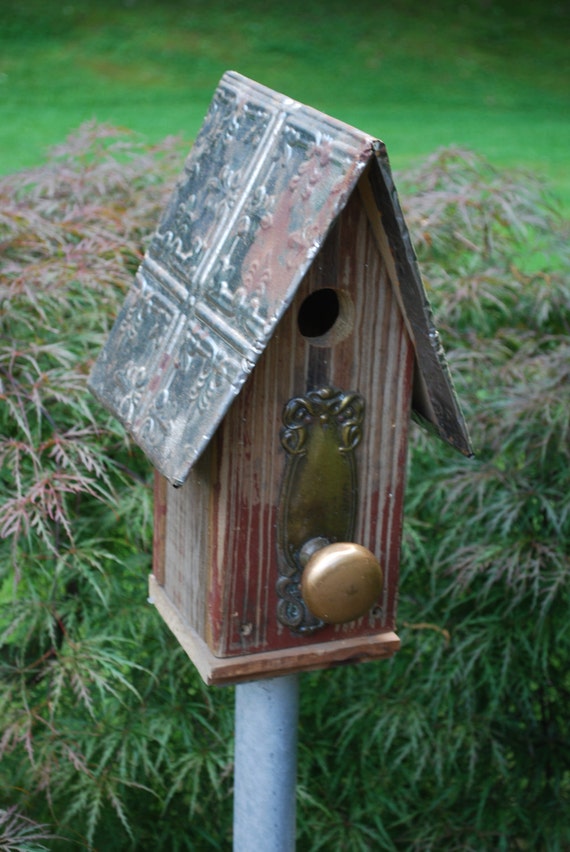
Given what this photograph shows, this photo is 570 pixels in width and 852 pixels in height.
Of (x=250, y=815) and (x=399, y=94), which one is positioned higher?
(x=399, y=94)

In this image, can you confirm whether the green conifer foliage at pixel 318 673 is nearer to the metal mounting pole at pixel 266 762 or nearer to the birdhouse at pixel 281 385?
the metal mounting pole at pixel 266 762

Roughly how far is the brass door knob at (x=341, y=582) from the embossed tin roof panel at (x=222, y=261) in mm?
219

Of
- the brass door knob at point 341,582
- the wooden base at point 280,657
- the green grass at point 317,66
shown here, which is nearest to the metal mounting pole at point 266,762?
the wooden base at point 280,657

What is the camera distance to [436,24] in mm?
11414

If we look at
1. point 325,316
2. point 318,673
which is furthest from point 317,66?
point 325,316

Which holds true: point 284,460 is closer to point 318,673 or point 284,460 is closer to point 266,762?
point 266,762

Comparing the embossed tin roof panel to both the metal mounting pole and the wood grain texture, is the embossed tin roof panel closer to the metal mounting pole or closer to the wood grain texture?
the wood grain texture

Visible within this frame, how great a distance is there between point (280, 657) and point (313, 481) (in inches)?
9.7

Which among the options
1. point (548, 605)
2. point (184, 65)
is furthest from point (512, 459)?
point (184, 65)

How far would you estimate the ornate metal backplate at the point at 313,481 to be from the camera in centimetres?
153

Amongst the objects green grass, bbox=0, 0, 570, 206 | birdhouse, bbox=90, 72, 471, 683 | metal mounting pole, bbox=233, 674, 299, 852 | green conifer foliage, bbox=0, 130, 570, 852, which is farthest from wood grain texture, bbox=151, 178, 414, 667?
green grass, bbox=0, 0, 570, 206

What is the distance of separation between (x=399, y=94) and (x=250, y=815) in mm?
8615

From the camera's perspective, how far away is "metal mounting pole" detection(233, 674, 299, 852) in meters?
1.72

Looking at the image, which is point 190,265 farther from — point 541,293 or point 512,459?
point 541,293
